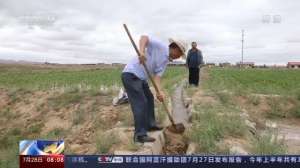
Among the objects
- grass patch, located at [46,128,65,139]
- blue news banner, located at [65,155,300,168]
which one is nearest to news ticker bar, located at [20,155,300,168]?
blue news banner, located at [65,155,300,168]

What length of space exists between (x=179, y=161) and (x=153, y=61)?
11.4ft

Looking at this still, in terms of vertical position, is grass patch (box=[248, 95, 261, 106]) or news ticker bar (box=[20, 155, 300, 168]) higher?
news ticker bar (box=[20, 155, 300, 168])

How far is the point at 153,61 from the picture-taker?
21.7 ft

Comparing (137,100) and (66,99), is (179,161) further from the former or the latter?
(66,99)

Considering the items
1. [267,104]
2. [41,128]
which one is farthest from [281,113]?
[41,128]

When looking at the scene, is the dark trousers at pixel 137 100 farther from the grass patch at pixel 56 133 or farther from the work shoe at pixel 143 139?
the grass patch at pixel 56 133

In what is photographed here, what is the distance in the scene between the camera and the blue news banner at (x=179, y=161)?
3.18 m

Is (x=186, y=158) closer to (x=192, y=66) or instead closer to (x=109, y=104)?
(x=109, y=104)

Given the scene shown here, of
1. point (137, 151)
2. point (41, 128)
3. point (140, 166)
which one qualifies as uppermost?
point (140, 166)

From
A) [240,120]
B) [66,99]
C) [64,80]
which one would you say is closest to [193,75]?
[66,99]

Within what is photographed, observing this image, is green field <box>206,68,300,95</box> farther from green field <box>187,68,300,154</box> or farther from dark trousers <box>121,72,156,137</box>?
dark trousers <box>121,72,156,137</box>

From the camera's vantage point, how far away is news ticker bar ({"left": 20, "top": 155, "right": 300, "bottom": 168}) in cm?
317

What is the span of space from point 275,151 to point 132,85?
6.66 feet

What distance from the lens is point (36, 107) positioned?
A: 15.6 meters
